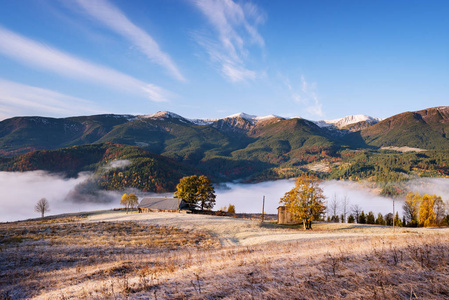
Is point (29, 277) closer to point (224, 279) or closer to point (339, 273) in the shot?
point (224, 279)

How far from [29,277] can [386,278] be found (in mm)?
16777

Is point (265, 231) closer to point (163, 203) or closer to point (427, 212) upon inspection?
point (163, 203)

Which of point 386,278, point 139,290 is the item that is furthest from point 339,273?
point 139,290

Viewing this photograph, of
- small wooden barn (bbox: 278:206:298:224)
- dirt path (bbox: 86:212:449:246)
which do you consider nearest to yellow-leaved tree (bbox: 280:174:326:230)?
dirt path (bbox: 86:212:449:246)

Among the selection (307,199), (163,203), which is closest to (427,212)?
(307,199)

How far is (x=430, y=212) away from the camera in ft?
241

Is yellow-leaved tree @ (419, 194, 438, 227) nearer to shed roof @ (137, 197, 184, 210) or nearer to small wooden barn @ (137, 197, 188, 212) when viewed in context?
small wooden barn @ (137, 197, 188, 212)

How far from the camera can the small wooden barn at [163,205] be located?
82.3 m

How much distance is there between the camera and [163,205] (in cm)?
8606

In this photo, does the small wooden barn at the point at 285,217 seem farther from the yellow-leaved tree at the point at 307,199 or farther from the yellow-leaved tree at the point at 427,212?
the yellow-leaved tree at the point at 427,212

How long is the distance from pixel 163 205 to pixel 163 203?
45.3 inches

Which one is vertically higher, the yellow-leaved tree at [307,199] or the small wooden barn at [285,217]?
the yellow-leaved tree at [307,199]

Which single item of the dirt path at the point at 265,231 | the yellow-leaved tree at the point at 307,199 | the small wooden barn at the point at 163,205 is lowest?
the small wooden barn at the point at 163,205

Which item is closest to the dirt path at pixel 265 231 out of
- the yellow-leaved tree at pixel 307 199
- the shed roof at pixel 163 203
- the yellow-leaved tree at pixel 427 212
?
the yellow-leaved tree at pixel 307 199
